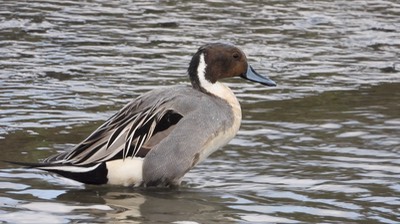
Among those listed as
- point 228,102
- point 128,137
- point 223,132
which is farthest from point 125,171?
point 228,102

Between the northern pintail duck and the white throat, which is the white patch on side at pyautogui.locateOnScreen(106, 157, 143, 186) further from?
the white throat

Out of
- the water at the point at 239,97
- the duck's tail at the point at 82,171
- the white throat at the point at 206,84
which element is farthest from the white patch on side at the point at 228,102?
the duck's tail at the point at 82,171

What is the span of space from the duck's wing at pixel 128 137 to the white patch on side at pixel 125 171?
0.13 ft

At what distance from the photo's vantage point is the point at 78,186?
24.9ft

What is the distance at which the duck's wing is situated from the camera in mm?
7406

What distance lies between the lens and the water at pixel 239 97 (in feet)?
23.1

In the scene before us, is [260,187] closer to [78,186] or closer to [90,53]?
[78,186]

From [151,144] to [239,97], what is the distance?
2842 millimetres

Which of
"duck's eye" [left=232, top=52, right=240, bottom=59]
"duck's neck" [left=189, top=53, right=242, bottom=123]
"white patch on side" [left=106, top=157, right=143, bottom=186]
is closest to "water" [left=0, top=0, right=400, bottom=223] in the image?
"white patch on side" [left=106, top=157, right=143, bottom=186]

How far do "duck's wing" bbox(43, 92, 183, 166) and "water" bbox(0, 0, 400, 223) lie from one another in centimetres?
22

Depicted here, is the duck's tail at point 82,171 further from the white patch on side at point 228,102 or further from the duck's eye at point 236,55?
the duck's eye at point 236,55

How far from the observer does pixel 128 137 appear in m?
7.46

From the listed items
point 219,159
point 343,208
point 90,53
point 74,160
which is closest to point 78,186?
point 74,160

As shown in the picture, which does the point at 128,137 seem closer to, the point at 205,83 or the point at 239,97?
the point at 205,83
